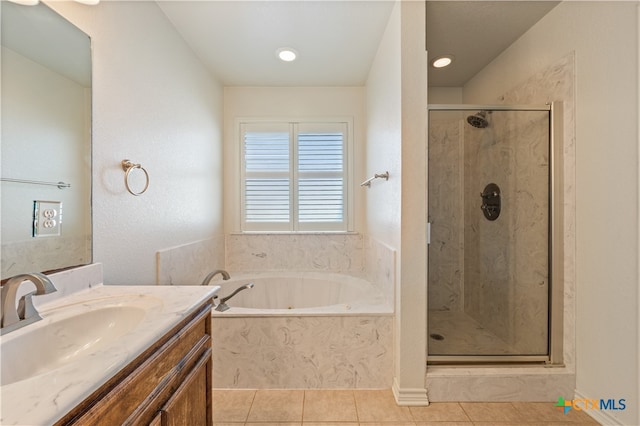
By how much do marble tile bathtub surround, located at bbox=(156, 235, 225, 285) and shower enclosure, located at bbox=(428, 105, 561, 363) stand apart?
1.72m

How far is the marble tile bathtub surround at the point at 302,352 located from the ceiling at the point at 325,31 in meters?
1.93

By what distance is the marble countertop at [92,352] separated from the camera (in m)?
0.44

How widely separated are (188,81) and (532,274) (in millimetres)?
2779

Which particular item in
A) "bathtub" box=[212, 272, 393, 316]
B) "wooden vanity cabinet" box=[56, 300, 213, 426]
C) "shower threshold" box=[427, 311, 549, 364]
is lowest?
"shower threshold" box=[427, 311, 549, 364]

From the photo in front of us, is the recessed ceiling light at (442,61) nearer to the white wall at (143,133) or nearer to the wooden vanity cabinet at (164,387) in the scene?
the white wall at (143,133)

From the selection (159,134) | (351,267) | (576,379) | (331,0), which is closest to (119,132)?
(159,134)

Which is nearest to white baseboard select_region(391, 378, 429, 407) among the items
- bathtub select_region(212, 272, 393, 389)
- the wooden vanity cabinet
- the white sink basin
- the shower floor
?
bathtub select_region(212, 272, 393, 389)

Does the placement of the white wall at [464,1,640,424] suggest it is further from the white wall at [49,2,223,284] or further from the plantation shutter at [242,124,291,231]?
the white wall at [49,2,223,284]

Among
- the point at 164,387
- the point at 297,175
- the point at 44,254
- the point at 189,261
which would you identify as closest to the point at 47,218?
the point at 44,254

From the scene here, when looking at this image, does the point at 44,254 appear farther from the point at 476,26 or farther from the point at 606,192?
the point at 476,26

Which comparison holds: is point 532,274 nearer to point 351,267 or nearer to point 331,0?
point 351,267

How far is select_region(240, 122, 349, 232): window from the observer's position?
2.79 metres

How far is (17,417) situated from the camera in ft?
1.36

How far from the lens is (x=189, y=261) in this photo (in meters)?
2.02
